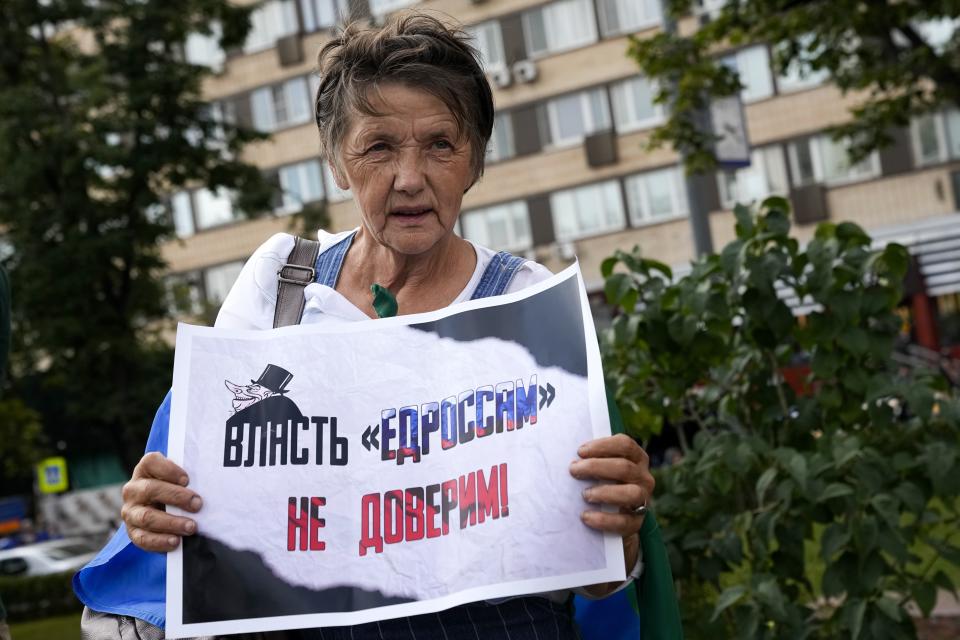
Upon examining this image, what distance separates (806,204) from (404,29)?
28.6m

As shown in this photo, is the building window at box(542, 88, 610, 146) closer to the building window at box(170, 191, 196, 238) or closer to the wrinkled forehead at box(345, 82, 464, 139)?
the building window at box(170, 191, 196, 238)

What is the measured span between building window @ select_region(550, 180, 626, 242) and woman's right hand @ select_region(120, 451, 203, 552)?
3051 cm

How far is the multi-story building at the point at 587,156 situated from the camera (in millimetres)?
28422

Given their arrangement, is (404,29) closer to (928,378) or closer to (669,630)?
(669,630)

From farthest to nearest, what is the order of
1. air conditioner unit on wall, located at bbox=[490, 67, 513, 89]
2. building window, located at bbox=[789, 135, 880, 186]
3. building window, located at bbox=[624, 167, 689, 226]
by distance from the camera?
air conditioner unit on wall, located at bbox=[490, 67, 513, 89] < building window, located at bbox=[624, 167, 689, 226] < building window, located at bbox=[789, 135, 880, 186]

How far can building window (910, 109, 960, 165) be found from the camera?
27891 mm

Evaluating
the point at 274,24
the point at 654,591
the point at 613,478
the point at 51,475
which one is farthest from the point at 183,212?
the point at 613,478

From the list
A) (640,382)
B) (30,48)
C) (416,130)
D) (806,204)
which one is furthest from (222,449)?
(806,204)

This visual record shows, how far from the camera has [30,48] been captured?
19.9 m

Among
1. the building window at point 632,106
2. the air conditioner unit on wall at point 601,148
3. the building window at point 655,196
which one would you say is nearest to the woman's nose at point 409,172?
the building window at point 655,196

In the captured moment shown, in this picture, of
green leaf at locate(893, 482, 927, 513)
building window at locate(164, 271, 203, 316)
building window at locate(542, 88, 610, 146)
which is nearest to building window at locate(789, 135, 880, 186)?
building window at locate(542, 88, 610, 146)

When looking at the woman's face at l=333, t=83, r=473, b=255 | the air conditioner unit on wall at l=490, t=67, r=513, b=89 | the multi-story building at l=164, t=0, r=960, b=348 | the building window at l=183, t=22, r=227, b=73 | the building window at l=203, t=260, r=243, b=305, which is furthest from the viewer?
the building window at l=203, t=260, r=243, b=305

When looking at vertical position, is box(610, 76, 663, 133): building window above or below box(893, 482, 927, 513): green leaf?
above

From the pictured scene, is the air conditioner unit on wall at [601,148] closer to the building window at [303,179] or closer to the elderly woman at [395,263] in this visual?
the building window at [303,179]
